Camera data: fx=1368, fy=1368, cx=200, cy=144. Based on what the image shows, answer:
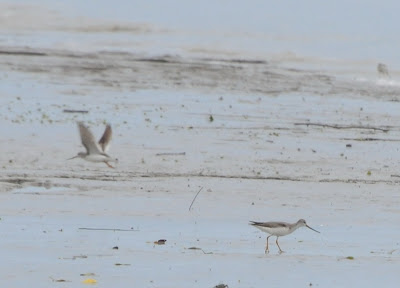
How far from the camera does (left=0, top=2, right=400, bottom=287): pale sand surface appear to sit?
1145 cm

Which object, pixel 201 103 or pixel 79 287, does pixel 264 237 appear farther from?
pixel 201 103

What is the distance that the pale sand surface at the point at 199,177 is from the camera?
11.5m

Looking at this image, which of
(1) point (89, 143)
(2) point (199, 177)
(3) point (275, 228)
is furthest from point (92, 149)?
(3) point (275, 228)

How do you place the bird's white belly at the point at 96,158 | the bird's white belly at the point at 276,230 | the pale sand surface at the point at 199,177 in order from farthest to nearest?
1. the bird's white belly at the point at 96,158
2. the bird's white belly at the point at 276,230
3. the pale sand surface at the point at 199,177

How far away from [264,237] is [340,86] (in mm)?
15216

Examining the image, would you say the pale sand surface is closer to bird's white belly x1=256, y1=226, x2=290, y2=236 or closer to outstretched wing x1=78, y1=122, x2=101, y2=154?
bird's white belly x1=256, y1=226, x2=290, y2=236

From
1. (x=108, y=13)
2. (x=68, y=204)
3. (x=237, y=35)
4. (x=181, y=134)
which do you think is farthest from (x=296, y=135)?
(x=108, y=13)

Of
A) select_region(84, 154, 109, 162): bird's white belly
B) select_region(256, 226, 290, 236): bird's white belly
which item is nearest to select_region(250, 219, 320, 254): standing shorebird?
select_region(256, 226, 290, 236): bird's white belly

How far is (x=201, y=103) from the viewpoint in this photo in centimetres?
2448

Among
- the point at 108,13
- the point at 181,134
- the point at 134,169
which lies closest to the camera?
the point at 134,169

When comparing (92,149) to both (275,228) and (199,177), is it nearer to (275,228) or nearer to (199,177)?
(199,177)

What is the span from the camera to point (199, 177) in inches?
650

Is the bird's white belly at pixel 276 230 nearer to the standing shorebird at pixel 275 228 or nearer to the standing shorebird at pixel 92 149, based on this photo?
the standing shorebird at pixel 275 228

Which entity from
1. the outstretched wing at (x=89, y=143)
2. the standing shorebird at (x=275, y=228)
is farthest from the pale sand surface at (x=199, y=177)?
the outstretched wing at (x=89, y=143)
